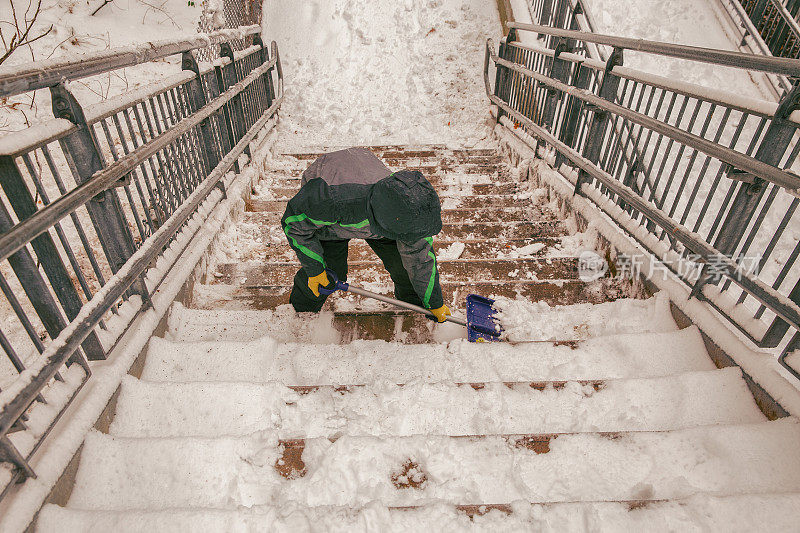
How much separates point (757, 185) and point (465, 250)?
2017mm

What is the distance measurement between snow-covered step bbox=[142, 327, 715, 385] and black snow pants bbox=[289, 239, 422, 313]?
0.58 meters

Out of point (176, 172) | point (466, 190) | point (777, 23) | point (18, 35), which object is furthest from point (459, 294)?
point (777, 23)

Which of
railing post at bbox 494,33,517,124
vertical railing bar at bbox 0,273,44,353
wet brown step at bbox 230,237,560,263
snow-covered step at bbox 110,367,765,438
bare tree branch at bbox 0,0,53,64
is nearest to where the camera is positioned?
vertical railing bar at bbox 0,273,44,353

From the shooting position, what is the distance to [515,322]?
109 inches

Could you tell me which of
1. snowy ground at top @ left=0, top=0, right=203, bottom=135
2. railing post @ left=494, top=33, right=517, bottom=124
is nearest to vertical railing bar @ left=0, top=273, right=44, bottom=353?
snowy ground at top @ left=0, top=0, right=203, bottom=135

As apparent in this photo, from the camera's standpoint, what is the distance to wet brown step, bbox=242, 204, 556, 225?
410 cm

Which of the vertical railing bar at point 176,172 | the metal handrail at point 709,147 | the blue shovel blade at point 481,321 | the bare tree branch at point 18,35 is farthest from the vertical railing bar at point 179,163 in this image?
the metal handrail at point 709,147

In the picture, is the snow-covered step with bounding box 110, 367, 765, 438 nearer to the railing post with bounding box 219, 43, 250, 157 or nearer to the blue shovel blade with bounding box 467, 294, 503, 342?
the blue shovel blade with bounding box 467, 294, 503, 342

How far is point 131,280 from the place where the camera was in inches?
82.7

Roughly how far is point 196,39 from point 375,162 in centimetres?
156

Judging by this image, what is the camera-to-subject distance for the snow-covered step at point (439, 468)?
1528 mm

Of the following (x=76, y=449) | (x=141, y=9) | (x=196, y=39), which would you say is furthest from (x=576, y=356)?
(x=141, y=9)

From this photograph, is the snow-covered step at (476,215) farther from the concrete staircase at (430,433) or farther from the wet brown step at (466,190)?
the concrete staircase at (430,433)

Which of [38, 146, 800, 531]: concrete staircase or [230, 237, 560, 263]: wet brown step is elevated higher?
[38, 146, 800, 531]: concrete staircase
